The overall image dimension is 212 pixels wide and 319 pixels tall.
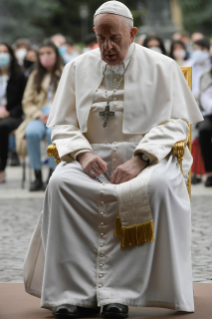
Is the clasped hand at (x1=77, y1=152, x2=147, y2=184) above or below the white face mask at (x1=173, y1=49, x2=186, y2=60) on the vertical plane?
below

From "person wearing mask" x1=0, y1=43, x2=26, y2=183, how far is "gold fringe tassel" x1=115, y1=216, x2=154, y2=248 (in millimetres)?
6110

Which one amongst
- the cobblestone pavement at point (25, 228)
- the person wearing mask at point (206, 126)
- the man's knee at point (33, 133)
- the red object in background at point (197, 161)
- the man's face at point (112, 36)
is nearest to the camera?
the man's face at point (112, 36)

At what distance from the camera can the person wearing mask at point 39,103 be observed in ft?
29.7

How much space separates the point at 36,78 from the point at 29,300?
17.8 feet

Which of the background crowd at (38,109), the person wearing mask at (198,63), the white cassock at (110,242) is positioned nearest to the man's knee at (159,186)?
the white cassock at (110,242)

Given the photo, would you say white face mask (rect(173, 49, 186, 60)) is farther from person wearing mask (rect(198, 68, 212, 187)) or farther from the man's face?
the man's face

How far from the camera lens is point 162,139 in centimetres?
417

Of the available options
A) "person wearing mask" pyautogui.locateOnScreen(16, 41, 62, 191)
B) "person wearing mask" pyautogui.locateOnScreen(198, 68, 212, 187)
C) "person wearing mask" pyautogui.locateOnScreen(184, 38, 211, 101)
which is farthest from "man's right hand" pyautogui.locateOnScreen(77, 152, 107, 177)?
"person wearing mask" pyautogui.locateOnScreen(184, 38, 211, 101)

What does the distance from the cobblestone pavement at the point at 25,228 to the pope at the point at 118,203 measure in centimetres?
87

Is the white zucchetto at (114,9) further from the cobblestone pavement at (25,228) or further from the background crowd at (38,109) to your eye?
the background crowd at (38,109)

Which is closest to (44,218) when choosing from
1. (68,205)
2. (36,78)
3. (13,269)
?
(68,205)

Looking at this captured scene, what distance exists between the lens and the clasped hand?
4.00 m

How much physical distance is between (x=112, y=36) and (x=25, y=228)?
281cm

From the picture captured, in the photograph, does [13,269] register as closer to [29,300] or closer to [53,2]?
[29,300]
